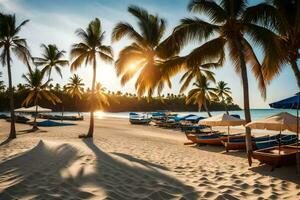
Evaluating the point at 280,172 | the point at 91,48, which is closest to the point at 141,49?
the point at 91,48

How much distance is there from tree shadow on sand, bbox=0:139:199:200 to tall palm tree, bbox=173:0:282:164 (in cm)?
560

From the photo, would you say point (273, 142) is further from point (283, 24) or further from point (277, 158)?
point (283, 24)

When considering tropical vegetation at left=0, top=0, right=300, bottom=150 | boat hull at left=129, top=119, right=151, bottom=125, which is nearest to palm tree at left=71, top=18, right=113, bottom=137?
tropical vegetation at left=0, top=0, right=300, bottom=150

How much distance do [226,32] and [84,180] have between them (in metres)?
8.99

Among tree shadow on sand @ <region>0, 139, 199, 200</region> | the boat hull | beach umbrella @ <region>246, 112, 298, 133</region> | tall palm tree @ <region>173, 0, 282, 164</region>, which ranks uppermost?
tall palm tree @ <region>173, 0, 282, 164</region>

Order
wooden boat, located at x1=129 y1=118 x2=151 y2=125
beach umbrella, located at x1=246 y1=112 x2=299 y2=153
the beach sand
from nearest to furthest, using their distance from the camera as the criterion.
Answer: the beach sand < beach umbrella, located at x1=246 y1=112 x2=299 y2=153 < wooden boat, located at x1=129 y1=118 x2=151 y2=125

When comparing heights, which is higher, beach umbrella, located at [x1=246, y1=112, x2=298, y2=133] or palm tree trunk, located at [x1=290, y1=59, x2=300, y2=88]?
palm tree trunk, located at [x1=290, y1=59, x2=300, y2=88]

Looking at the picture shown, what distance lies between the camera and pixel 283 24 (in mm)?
10008

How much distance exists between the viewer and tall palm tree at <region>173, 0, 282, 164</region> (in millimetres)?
10945

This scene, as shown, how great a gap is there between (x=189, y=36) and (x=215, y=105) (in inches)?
5157

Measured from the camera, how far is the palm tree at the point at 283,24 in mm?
10203

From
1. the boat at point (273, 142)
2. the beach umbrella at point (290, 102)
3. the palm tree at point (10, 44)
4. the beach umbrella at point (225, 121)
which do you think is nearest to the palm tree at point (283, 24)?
the beach umbrella at point (290, 102)

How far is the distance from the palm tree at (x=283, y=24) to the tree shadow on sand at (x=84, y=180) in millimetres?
6334

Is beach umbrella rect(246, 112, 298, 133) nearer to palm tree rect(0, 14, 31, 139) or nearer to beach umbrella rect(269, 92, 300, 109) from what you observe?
beach umbrella rect(269, 92, 300, 109)
